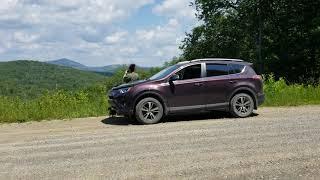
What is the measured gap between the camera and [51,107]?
17.2 meters

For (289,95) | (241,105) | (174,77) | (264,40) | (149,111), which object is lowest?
(149,111)

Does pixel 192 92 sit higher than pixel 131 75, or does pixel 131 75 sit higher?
pixel 131 75

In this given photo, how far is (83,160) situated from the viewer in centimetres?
934

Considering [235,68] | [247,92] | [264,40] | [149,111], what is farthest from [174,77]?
[264,40]

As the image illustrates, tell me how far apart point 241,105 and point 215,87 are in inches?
36.8

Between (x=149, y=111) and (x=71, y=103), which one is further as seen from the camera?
(x=71, y=103)

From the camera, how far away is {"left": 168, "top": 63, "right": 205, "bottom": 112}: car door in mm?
14484

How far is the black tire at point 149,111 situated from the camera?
14.3 m

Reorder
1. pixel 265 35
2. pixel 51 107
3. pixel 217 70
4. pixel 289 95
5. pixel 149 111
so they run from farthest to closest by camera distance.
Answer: pixel 265 35 → pixel 289 95 → pixel 51 107 → pixel 217 70 → pixel 149 111

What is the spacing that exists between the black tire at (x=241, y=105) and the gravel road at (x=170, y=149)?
30 centimetres

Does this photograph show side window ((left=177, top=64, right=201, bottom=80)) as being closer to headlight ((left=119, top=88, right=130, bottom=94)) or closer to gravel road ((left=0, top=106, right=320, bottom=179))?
gravel road ((left=0, top=106, right=320, bottom=179))

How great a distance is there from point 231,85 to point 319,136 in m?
4.40

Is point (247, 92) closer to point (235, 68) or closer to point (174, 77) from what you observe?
point (235, 68)

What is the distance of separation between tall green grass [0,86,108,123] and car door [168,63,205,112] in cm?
314
